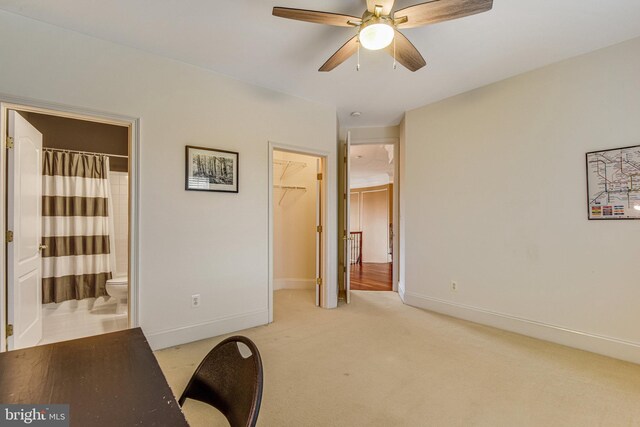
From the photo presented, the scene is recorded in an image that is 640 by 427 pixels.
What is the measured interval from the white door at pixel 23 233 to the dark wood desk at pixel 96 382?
164 centimetres

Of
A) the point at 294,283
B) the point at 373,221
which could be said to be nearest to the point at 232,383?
the point at 294,283

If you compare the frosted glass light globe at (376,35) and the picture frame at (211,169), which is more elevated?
the frosted glass light globe at (376,35)

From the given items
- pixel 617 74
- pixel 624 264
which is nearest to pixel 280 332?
pixel 624 264

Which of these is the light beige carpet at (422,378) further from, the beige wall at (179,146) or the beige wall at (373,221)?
the beige wall at (373,221)

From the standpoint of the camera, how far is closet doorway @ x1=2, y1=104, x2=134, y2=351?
2562 mm

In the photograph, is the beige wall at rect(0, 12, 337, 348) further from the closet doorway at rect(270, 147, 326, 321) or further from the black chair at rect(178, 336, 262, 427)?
the black chair at rect(178, 336, 262, 427)

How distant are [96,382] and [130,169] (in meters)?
2.04

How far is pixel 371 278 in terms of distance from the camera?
18.8ft

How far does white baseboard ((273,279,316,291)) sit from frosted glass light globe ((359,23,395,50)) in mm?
3793

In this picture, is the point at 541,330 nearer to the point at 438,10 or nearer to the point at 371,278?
the point at 438,10

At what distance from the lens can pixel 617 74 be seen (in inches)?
93.0

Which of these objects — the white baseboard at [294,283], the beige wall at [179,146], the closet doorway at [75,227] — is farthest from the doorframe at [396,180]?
the closet doorway at [75,227]

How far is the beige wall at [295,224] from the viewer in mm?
4828

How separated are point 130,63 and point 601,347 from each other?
185 inches
